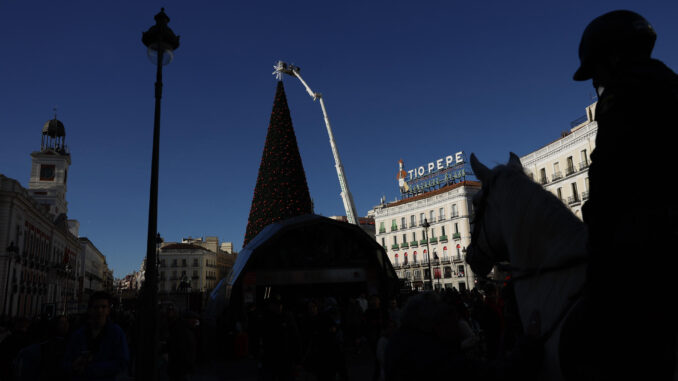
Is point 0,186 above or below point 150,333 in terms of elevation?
above

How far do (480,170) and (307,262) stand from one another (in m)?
10.8

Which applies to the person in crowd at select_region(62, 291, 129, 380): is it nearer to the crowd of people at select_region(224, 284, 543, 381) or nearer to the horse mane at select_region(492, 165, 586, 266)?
the crowd of people at select_region(224, 284, 543, 381)

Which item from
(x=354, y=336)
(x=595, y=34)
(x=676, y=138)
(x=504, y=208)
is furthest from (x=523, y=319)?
(x=354, y=336)

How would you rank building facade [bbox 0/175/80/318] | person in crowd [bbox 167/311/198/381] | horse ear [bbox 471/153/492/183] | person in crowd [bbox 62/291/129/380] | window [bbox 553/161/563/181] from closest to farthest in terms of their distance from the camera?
horse ear [bbox 471/153/492/183] < person in crowd [bbox 62/291/129/380] < person in crowd [bbox 167/311/198/381] < building facade [bbox 0/175/80/318] < window [bbox 553/161/563/181]

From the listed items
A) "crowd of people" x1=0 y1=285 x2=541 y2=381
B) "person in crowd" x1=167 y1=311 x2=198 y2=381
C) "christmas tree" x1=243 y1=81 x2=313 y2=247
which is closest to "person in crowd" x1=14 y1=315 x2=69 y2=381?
"crowd of people" x1=0 y1=285 x2=541 y2=381

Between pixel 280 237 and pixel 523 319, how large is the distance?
11.1 meters

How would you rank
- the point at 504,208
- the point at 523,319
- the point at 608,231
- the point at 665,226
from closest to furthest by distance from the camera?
1. the point at 665,226
2. the point at 608,231
3. the point at 523,319
4. the point at 504,208

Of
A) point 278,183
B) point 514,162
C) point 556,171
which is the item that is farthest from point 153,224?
point 556,171

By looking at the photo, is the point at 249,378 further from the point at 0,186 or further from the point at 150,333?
the point at 0,186

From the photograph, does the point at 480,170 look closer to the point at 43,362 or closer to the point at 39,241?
the point at 43,362

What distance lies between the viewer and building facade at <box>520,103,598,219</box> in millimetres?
36531

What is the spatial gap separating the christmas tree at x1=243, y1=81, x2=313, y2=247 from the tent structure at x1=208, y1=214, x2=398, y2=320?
31.8 feet

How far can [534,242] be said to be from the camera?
229cm

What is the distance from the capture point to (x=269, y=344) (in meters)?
6.23
